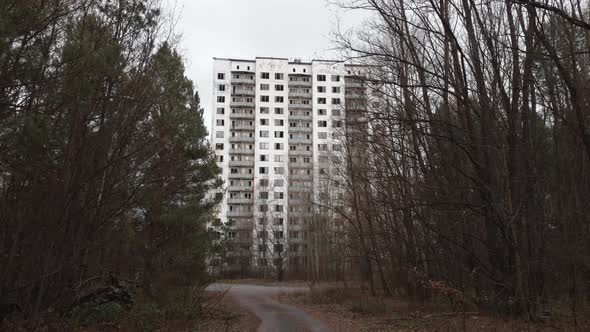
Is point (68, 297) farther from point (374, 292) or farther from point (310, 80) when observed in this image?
point (310, 80)

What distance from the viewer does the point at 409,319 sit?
1477 cm

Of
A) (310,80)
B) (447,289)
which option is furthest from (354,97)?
(310,80)

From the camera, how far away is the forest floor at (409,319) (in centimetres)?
1119

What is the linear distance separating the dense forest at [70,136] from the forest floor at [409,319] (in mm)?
7876

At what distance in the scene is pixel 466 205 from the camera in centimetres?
1233

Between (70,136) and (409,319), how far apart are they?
11884mm

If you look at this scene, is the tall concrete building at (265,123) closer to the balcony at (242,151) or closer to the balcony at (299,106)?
the balcony at (299,106)

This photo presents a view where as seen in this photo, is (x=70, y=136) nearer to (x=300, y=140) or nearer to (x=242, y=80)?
(x=300, y=140)

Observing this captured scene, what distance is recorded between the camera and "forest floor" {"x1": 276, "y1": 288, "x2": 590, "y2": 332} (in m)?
11.2

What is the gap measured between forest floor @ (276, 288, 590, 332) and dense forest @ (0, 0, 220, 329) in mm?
7876

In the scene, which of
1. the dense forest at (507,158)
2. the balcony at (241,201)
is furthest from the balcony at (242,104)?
the dense forest at (507,158)

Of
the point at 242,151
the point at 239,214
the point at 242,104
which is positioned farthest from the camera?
the point at 242,104

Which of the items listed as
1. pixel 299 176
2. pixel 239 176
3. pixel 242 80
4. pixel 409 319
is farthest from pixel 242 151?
pixel 409 319

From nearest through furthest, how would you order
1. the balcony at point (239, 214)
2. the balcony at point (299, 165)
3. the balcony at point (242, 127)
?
the balcony at point (299, 165) < the balcony at point (239, 214) < the balcony at point (242, 127)
